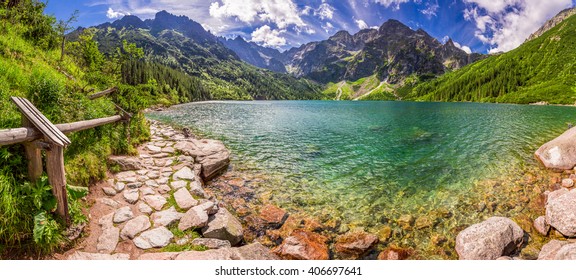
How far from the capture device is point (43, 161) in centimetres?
606

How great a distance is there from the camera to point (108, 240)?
6562 millimetres

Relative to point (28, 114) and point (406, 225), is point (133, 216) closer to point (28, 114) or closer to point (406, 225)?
point (28, 114)

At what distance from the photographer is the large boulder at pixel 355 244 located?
27.7 feet

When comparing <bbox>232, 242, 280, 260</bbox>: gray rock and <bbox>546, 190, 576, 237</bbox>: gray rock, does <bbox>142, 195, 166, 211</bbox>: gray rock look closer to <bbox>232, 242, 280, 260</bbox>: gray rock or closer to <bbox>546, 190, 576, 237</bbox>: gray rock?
<bbox>232, 242, 280, 260</bbox>: gray rock

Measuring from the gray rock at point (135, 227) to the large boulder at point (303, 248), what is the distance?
423 cm

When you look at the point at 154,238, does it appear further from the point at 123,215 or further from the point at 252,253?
the point at 252,253

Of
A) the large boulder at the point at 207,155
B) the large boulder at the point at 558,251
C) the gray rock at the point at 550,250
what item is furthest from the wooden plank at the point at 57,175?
the gray rock at the point at 550,250

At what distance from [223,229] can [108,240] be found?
3.13 meters

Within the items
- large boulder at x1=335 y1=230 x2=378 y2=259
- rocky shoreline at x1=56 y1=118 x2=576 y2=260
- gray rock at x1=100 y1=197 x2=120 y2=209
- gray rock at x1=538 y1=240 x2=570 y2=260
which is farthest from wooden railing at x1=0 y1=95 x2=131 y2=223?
gray rock at x1=538 y1=240 x2=570 y2=260

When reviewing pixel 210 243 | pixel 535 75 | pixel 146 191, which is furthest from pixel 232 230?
pixel 535 75

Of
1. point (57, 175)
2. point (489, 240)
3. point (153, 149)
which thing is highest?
point (57, 175)

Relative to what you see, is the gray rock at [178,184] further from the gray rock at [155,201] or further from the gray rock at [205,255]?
the gray rock at [205,255]

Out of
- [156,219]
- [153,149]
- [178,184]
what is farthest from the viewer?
[153,149]

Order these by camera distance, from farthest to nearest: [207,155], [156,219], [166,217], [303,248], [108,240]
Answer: [207,155] → [303,248] → [166,217] → [156,219] → [108,240]
